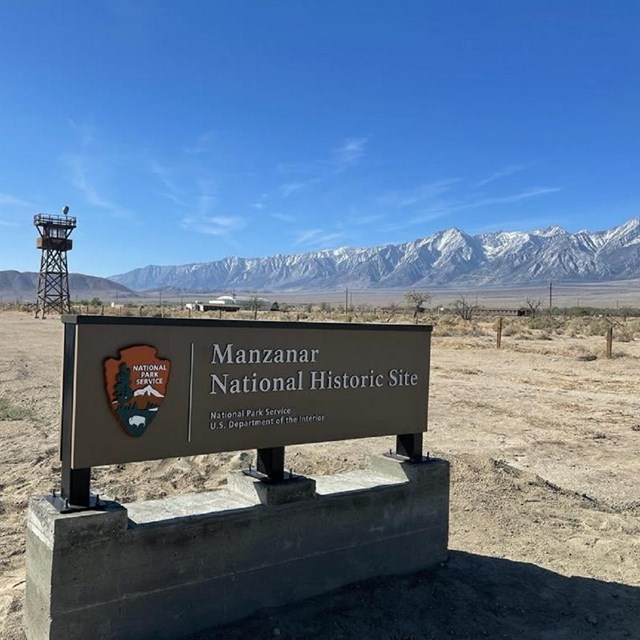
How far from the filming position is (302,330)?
4.71 m

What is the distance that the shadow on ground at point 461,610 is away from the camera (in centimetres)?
436

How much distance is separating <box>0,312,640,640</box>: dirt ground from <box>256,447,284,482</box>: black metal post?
0.86 m

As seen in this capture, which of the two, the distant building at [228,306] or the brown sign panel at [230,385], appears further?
the distant building at [228,306]

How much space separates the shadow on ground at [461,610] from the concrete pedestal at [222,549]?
13cm

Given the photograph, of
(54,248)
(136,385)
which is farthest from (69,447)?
(54,248)

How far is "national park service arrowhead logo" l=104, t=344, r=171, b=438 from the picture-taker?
3.86m

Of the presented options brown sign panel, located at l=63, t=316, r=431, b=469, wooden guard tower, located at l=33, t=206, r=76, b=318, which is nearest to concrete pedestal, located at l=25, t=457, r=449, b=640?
brown sign panel, located at l=63, t=316, r=431, b=469

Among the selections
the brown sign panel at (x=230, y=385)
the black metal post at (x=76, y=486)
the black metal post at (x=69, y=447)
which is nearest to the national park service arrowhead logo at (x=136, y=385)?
the brown sign panel at (x=230, y=385)

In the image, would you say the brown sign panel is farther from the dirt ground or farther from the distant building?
the distant building

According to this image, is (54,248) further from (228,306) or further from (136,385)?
(136,385)

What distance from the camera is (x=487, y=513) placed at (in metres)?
6.86

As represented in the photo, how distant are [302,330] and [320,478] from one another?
1351mm

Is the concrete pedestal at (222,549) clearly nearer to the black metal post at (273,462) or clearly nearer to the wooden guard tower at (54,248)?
the black metal post at (273,462)

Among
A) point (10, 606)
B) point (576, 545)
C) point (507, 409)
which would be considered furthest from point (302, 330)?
point (507, 409)
